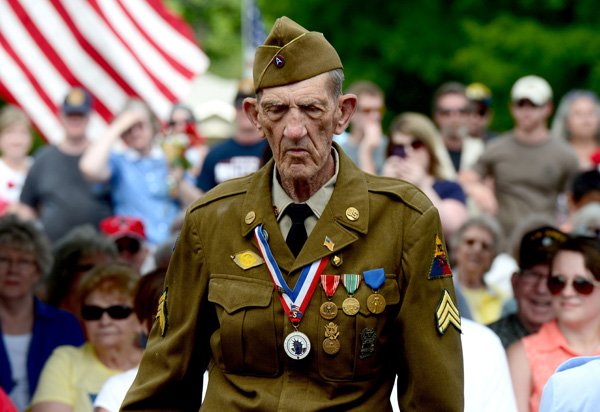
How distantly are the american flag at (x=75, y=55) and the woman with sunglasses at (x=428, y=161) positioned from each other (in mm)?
4087

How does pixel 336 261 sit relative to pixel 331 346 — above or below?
above

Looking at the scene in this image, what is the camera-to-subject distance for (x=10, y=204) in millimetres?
11625

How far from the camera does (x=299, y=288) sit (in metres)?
4.23

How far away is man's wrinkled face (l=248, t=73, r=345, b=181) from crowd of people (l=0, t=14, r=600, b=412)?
0.05ft

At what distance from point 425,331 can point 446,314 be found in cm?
10

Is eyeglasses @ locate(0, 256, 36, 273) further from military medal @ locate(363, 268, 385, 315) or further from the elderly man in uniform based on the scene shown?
military medal @ locate(363, 268, 385, 315)

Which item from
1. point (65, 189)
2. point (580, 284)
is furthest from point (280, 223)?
point (65, 189)

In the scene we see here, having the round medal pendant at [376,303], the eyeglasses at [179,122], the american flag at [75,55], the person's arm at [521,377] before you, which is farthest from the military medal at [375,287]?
the eyeglasses at [179,122]

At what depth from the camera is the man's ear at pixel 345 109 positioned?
430cm

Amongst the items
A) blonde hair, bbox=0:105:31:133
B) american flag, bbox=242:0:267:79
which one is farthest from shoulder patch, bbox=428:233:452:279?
american flag, bbox=242:0:267:79

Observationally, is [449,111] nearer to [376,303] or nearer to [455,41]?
[455,41]

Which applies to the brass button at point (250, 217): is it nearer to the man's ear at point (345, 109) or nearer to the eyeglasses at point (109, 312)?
the man's ear at point (345, 109)

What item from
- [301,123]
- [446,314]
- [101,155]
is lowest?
[446,314]

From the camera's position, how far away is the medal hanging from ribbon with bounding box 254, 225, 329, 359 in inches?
165
